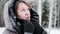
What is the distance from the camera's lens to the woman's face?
1.23m

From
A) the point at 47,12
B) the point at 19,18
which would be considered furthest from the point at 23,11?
the point at 47,12

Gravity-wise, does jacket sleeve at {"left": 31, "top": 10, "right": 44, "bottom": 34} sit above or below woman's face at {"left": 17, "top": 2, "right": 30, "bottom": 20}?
below

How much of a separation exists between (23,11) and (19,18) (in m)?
0.07

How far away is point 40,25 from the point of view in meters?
1.30

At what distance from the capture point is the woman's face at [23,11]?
1.23 metres

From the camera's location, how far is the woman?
121cm

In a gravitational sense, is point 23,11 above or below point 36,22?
above

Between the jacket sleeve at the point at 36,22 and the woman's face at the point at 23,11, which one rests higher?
the woman's face at the point at 23,11

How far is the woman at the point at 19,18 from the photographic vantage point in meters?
1.21

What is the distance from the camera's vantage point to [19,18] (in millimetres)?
1240

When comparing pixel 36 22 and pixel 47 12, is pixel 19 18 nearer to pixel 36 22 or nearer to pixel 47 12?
pixel 36 22

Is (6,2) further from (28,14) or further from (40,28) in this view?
(40,28)

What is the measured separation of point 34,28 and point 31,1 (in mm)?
257

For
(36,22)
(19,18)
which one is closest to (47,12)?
(36,22)
